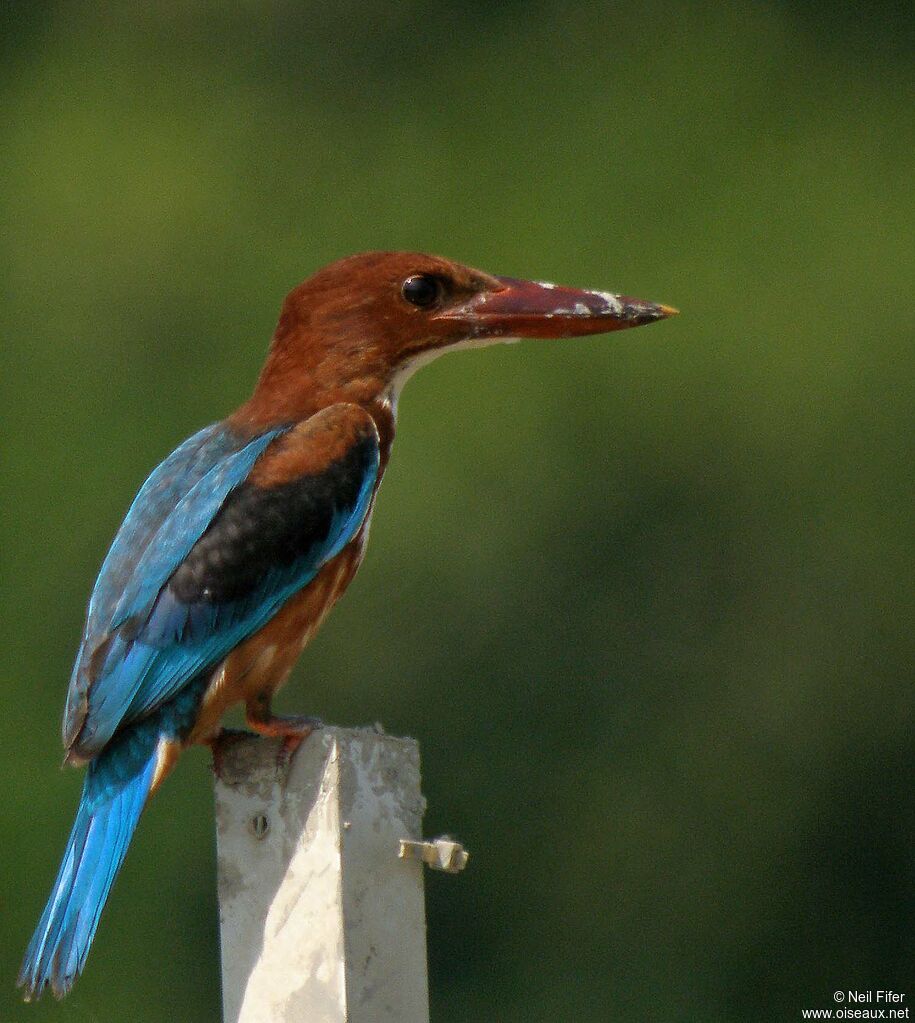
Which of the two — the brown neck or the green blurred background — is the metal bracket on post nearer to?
the brown neck

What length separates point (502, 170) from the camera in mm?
11641

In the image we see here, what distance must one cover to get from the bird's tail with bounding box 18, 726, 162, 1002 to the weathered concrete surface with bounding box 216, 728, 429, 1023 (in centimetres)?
38

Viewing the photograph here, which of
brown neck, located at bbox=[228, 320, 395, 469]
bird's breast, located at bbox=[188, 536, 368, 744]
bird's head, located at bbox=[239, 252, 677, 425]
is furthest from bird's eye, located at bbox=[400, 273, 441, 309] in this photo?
bird's breast, located at bbox=[188, 536, 368, 744]

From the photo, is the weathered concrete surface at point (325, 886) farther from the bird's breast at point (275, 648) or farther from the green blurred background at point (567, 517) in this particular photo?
the green blurred background at point (567, 517)

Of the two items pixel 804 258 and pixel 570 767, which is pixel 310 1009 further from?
pixel 804 258

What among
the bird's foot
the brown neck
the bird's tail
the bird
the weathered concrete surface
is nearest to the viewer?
the weathered concrete surface

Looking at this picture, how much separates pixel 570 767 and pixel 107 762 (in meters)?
6.46

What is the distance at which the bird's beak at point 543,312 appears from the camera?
4.48 m

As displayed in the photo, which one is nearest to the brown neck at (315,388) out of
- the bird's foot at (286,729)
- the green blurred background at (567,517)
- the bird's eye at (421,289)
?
the bird's eye at (421,289)

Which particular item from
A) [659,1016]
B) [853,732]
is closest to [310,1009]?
[659,1016]

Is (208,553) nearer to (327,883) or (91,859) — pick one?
(91,859)

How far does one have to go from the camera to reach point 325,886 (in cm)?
292

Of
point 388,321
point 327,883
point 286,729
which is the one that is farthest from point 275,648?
point 327,883

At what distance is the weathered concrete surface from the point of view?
2.90 m
